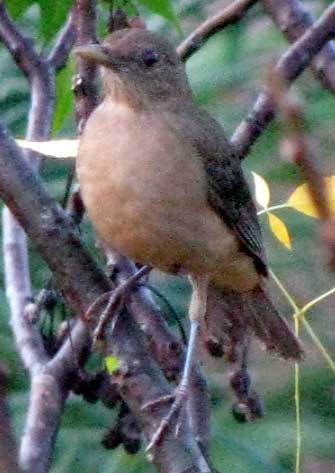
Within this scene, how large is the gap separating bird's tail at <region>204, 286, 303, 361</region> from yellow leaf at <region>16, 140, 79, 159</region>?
0.67m

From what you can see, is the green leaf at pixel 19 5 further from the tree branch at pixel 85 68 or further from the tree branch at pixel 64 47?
the tree branch at pixel 64 47

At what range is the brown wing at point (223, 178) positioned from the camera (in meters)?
3.08

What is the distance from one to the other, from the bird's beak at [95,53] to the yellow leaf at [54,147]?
0.72 feet

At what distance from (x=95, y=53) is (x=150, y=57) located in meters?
0.41

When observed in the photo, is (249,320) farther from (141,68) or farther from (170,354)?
(170,354)

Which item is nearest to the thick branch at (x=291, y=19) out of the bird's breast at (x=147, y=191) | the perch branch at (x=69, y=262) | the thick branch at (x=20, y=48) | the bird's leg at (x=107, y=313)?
the bird's breast at (x=147, y=191)

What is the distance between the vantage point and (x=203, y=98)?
4617 mm

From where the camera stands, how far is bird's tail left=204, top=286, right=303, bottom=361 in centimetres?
313

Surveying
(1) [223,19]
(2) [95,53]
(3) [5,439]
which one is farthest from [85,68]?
(3) [5,439]

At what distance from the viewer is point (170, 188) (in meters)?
2.82

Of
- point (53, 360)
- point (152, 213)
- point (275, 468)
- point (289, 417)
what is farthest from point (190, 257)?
point (289, 417)

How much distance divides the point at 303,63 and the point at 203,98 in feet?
6.25

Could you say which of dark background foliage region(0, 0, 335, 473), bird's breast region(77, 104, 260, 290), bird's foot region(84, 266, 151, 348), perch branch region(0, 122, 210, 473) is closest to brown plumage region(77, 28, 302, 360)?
bird's breast region(77, 104, 260, 290)

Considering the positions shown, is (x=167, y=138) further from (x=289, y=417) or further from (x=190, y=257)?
(x=289, y=417)
